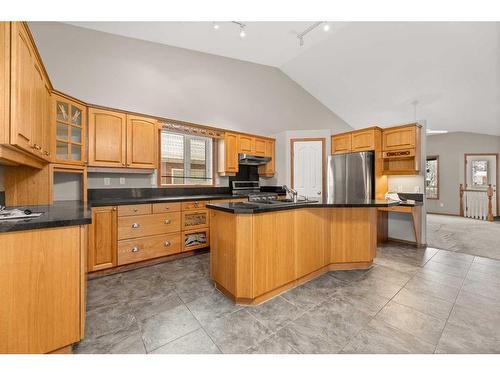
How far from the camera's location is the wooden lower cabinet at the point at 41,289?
1.12 m

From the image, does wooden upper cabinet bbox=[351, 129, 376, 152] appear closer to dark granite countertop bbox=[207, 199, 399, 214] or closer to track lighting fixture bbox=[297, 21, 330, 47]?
track lighting fixture bbox=[297, 21, 330, 47]

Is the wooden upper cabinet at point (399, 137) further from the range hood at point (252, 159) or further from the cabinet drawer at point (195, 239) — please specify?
the cabinet drawer at point (195, 239)

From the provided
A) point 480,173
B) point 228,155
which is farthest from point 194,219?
point 480,173

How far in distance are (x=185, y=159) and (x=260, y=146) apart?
5.31 feet

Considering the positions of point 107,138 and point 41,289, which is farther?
point 107,138

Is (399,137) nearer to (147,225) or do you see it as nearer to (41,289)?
(147,225)

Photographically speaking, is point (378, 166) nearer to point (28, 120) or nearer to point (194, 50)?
point (194, 50)

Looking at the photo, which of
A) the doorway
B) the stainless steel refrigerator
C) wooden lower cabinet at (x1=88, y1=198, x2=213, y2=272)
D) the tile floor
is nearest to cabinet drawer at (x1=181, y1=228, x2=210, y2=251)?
wooden lower cabinet at (x1=88, y1=198, x2=213, y2=272)

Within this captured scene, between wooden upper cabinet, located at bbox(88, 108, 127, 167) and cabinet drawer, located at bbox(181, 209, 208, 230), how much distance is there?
1.12 metres

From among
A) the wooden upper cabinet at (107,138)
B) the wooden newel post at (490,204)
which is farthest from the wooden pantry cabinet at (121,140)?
the wooden newel post at (490,204)

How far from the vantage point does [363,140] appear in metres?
4.08

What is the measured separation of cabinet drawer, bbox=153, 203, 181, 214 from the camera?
2883 millimetres
